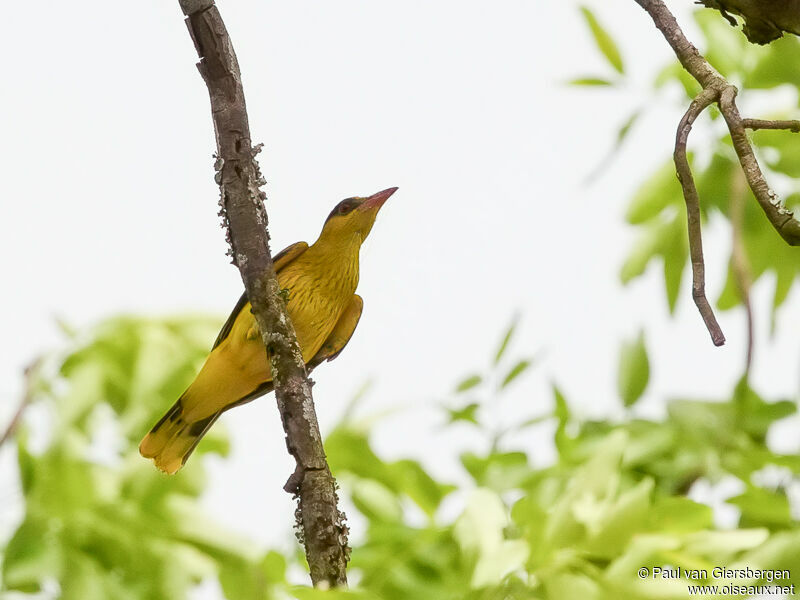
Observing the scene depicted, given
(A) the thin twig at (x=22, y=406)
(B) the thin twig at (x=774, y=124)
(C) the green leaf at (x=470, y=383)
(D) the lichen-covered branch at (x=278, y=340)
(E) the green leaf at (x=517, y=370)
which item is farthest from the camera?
(C) the green leaf at (x=470, y=383)

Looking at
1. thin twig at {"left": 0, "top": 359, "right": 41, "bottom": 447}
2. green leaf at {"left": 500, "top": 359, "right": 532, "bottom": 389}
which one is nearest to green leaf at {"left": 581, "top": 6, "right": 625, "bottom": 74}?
green leaf at {"left": 500, "top": 359, "right": 532, "bottom": 389}

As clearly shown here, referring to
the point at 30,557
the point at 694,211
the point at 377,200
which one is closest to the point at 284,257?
the point at 377,200

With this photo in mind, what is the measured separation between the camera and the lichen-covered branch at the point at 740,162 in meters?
1.50

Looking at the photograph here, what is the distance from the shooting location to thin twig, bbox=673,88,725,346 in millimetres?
1471

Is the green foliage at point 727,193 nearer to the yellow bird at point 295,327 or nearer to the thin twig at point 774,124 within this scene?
the yellow bird at point 295,327

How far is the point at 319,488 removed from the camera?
1.94m

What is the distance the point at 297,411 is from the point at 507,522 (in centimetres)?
122

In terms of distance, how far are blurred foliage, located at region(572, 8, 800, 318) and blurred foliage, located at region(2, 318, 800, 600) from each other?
410 mm

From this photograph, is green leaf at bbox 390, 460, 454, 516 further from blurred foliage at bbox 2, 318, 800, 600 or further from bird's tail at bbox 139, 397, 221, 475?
bird's tail at bbox 139, 397, 221, 475

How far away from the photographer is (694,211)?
1566 mm

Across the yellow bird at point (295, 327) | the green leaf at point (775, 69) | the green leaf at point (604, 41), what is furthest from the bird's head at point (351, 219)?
the green leaf at point (775, 69)

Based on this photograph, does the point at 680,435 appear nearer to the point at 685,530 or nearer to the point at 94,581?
the point at 685,530

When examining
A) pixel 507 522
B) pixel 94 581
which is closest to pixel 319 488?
pixel 507 522

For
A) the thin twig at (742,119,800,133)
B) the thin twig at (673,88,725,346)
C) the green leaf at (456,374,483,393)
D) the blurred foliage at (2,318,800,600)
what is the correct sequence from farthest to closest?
the green leaf at (456,374,483,393) < the blurred foliage at (2,318,800,600) < the thin twig at (742,119,800,133) < the thin twig at (673,88,725,346)
